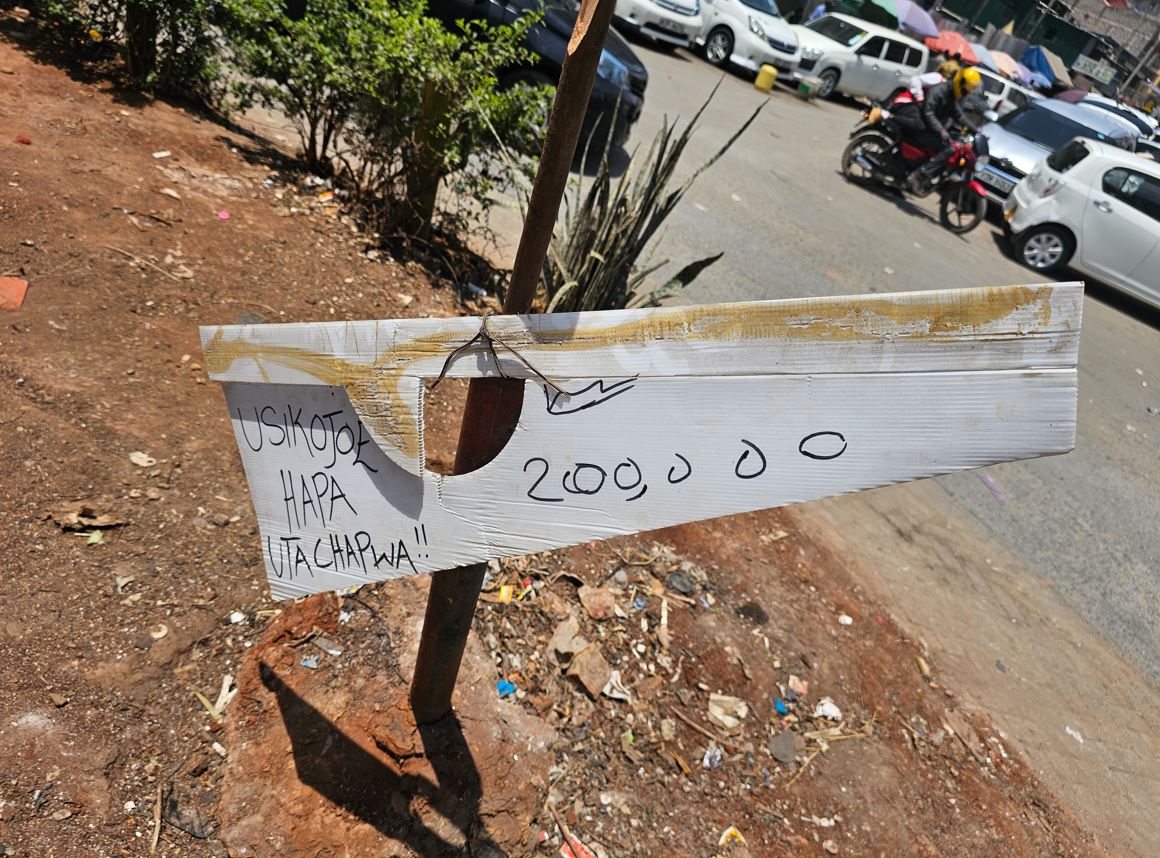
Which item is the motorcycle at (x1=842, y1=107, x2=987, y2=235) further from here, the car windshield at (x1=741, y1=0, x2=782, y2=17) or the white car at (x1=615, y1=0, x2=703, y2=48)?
the car windshield at (x1=741, y1=0, x2=782, y2=17)

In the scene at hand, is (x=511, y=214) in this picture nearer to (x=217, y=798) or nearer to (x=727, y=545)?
(x=727, y=545)

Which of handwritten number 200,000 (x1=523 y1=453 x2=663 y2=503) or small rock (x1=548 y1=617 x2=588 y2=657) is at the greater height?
handwritten number 200,000 (x1=523 y1=453 x2=663 y2=503)

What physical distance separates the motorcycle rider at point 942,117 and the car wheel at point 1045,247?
1342 mm

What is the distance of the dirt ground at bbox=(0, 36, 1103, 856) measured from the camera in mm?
1731

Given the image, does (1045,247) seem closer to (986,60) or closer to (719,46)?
(719,46)

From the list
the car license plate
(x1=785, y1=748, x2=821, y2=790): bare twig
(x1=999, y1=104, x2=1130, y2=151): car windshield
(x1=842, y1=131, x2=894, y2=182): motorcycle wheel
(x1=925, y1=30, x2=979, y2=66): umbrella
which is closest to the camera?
(x1=785, y1=748, x2=821, y2=790): bare twig

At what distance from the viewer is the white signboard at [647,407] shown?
2.76ft

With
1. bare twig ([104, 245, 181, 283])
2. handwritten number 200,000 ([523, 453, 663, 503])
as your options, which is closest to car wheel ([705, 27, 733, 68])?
bare twig ([104, 245, 181, 283])

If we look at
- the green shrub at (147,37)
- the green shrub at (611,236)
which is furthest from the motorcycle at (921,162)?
the green shrub at (147,37)

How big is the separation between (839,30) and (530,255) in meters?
16.9

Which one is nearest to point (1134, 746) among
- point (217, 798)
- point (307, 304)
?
point (217, 798)

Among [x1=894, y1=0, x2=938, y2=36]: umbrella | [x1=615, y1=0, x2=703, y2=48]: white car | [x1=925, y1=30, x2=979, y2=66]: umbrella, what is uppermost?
[x1=894, y1=0, x2=938, y2=36]: umbrella

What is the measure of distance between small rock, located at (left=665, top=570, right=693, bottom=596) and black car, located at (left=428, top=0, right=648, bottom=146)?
433 cm

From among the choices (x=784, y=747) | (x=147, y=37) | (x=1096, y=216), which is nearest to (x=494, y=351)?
(x=784, y=747)
